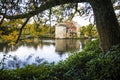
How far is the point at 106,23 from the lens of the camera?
20.6 ft

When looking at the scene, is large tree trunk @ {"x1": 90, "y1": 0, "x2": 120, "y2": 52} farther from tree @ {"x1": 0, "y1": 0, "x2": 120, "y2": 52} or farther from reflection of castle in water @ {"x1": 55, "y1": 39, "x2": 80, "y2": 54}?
reflection of castle in water @ {"x1": 55, "y1": 39, "x2": 80, "y2": 54}

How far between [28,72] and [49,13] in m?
2.45

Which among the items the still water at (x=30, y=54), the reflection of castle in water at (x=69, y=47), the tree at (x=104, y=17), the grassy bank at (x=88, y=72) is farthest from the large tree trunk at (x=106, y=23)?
the reflection of castle in water at (x=69, y=47)

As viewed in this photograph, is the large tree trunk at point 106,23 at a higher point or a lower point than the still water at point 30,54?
higher

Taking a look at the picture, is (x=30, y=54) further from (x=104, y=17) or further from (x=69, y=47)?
(x=69, y=47)

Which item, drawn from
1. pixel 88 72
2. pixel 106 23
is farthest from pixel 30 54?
pixel 88 72

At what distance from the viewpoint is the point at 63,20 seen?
9164 millimetres

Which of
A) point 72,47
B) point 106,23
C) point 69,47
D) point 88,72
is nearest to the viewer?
point 88,72

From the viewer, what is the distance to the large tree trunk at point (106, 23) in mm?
6289

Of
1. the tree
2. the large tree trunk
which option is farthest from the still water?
the large tree trunk

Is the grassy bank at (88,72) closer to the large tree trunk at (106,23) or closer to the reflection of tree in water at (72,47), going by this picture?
the large tree trunk at (106,23)

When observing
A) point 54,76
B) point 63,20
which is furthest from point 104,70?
point 63,20

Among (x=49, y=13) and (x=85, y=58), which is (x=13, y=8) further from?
(x=85, y=58)

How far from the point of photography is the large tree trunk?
6.29m
